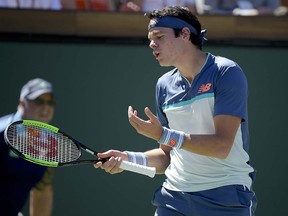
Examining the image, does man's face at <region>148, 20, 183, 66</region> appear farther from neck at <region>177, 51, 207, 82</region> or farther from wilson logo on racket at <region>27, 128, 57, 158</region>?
wilson logo on racket at <region>27, 128, 57, 158</region>

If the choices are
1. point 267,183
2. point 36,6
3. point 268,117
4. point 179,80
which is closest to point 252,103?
point 268,117

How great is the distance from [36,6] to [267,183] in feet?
8.90

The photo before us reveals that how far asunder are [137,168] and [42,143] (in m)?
0.64

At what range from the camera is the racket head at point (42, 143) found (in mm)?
4391

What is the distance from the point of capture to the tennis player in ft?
12.8

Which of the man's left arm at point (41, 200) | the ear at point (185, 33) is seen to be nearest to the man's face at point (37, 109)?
the man's left arm at point (41, 200)

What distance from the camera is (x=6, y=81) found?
7.49 metres

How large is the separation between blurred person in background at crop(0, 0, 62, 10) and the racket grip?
139 inches

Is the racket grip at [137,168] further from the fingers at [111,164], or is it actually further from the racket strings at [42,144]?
the racket strings at [42,144]

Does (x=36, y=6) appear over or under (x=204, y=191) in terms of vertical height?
over

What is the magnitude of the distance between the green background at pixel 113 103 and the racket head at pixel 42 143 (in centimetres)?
287

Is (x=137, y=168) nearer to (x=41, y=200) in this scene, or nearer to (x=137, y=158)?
(x=137, y=158)

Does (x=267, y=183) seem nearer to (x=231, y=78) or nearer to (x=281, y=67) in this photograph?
(x=281, y=67)

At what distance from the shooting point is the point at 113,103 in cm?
745
